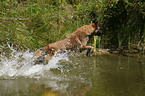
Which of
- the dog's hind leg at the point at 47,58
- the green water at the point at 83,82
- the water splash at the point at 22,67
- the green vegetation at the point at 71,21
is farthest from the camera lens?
the green vegetation at the point at 71,21

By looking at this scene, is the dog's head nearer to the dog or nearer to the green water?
the dog

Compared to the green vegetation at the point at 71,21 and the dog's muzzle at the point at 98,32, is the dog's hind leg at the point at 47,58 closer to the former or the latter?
the green vegetation at the point at 71,21

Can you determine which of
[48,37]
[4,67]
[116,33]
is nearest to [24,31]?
[48,37]

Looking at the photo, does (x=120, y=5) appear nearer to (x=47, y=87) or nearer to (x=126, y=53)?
(x=126, y=53)

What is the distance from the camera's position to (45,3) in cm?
820

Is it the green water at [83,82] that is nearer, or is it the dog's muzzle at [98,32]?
the green water at [83,82]

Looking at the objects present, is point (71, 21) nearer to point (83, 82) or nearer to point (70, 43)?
point (70, 43)

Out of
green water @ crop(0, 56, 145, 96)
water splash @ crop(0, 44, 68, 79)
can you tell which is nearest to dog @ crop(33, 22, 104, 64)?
water splash @ crop(0, 44, 68, 79)

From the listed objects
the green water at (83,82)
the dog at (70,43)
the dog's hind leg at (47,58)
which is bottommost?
the green water at (83,82)

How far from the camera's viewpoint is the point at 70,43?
5.49m

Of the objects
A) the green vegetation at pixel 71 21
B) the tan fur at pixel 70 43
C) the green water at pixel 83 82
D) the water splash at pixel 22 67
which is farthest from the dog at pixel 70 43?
the green vegetation at pixel 71 21

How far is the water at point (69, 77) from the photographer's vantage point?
10.1ft

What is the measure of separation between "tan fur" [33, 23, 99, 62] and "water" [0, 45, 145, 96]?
25 cm

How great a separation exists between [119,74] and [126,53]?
8.73 ft
